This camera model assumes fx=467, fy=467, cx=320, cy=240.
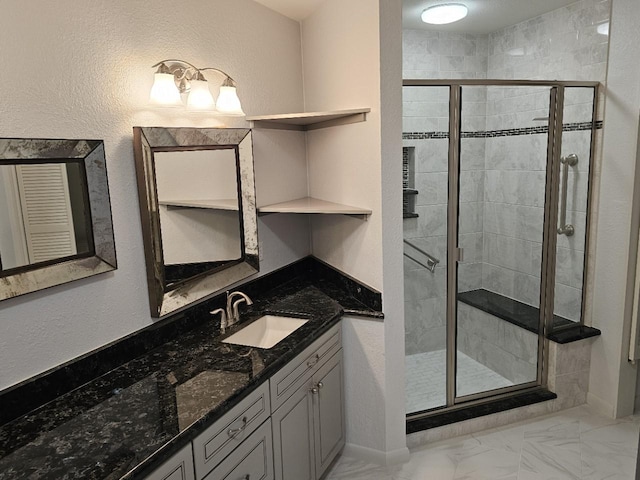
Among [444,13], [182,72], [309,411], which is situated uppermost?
[444,13]

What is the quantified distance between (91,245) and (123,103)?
1.90ft

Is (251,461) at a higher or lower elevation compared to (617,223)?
lower

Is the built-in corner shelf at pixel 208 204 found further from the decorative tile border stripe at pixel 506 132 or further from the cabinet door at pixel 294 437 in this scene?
the decorative tile border stripe at pixel 506 132

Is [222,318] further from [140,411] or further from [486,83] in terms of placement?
[486,83]

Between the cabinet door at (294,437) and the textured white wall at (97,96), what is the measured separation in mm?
721

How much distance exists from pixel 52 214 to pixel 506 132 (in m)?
2.85

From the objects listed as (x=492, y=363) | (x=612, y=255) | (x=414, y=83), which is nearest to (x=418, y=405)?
(x=492, y=363)

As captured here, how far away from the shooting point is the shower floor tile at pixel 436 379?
2.98m

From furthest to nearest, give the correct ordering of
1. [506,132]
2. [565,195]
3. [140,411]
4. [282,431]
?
[506,132] → [565,195] → [282,431] → [140,411]

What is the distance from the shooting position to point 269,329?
96.7 inches

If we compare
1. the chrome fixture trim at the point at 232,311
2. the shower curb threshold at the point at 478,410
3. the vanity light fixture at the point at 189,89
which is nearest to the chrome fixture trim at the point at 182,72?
the vanity light fixture at the point at 189,89

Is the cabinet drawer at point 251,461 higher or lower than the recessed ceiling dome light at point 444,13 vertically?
lower

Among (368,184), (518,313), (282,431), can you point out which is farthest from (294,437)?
(518,313)

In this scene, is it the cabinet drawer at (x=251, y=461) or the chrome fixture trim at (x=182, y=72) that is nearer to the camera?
the cabinet drawer at (x=251, y=461)
